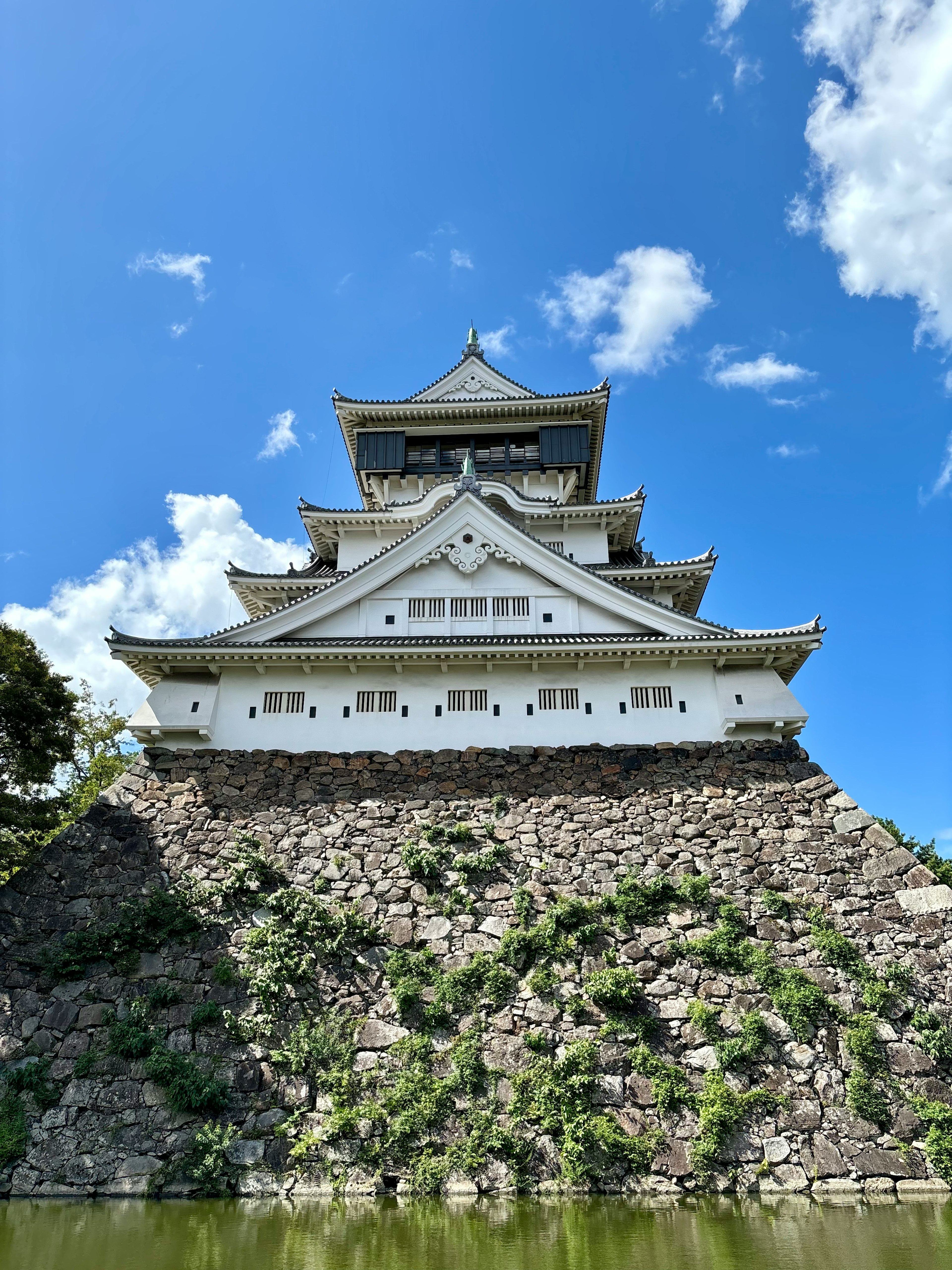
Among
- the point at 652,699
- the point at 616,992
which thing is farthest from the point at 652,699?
the point at 616,992

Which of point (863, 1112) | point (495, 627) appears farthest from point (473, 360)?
A: point (863, 1112)

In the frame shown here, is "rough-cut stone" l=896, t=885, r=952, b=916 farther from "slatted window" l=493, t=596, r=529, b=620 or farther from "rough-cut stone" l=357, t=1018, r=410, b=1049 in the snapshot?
"slatted window" l=493, t=596, r=529, b=620

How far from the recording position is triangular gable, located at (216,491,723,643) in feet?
52.4

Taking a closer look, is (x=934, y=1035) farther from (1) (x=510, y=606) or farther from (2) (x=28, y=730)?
(2) (x=28, y=730)

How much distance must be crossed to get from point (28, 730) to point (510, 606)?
32.0ft

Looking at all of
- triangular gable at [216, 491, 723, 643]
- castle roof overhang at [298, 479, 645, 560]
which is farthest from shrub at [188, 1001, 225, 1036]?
castle roof overhang at [298, 479, 645, 560]

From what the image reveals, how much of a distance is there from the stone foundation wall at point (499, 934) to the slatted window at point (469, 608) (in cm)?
327

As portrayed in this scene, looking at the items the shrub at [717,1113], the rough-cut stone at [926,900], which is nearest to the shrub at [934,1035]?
the rough-cut stone at [926,900]

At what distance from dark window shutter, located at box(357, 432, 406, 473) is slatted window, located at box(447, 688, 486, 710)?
31.8ft

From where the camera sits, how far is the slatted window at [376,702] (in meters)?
15.6

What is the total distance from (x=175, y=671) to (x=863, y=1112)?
44.2ft

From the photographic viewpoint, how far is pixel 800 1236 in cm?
756

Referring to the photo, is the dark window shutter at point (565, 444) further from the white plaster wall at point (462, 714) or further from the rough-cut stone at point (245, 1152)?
the rough-cut stone at point (245, 1152)

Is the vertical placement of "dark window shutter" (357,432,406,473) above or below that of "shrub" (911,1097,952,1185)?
above
